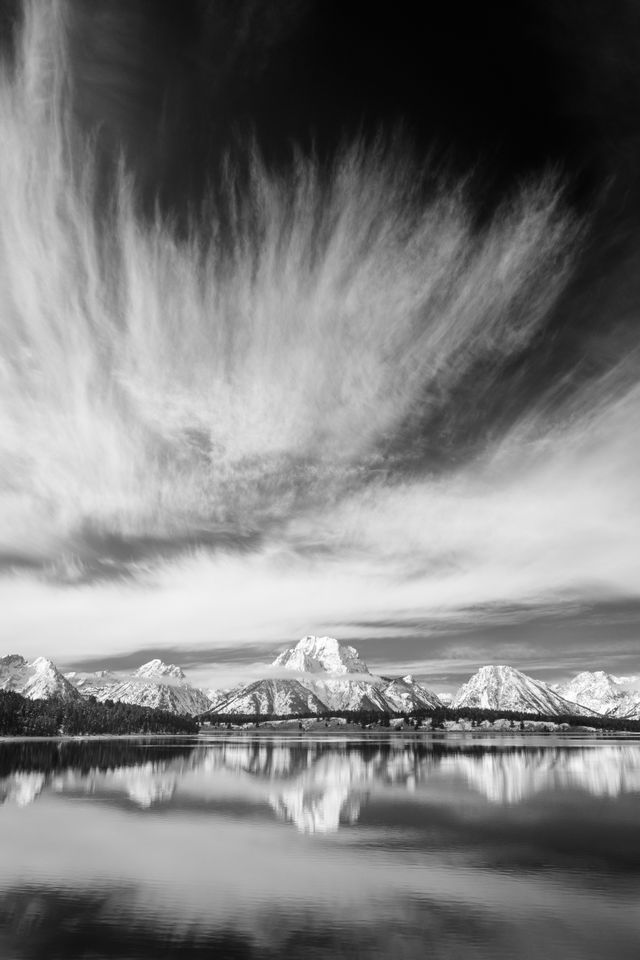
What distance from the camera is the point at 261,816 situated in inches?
2346

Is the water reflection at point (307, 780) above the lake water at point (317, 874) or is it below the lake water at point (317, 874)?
below

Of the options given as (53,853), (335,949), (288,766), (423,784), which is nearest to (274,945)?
(335,949)

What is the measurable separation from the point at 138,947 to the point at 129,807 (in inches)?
1654

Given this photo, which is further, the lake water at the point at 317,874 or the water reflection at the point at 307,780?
the water reflection at the point at 307,780

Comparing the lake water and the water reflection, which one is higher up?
the lake water

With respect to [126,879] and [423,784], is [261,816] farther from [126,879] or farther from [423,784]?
[423,784]

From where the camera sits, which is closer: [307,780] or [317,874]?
[317,874]

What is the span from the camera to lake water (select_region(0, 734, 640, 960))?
27.0 meters

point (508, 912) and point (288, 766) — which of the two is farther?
point (288, 766)

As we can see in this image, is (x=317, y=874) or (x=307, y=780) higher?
(x=317, y=874)

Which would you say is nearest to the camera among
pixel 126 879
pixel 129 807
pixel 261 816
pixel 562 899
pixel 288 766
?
pixel 562 899

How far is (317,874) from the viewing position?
1476 inches

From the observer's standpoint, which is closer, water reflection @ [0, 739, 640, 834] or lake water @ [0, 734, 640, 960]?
lake water @ [0, 734, 640, 960]

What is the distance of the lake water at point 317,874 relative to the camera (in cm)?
2703
